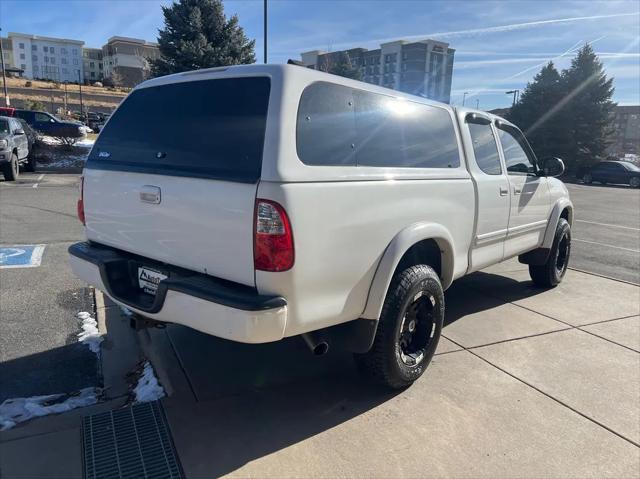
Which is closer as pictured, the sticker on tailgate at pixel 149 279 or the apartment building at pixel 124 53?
the sticker on tailgate at pixel 149 279

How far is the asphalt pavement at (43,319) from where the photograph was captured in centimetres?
341

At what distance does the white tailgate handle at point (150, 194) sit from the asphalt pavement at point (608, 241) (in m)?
6.47

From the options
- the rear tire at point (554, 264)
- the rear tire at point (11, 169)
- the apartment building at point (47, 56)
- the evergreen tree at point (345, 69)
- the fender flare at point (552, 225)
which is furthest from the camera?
the apartment building at point (47, 56)

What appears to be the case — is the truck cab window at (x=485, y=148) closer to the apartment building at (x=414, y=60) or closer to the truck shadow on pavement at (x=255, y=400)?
the truck shadow on pavement at (x=255, y=400)

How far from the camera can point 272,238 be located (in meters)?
2.42

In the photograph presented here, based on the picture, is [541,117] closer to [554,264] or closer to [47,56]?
[554,264]

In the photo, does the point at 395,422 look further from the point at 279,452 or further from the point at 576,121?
the point at 576,121

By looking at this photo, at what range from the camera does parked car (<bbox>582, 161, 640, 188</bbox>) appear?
2908 cm

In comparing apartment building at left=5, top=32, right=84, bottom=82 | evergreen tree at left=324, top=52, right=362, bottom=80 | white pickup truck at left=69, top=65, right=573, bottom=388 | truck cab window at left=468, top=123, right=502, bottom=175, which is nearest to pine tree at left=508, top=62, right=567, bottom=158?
evergreen tree at left=324, top=52, right=362, bottom=80

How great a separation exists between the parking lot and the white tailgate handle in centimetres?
125

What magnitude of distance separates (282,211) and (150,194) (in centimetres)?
96

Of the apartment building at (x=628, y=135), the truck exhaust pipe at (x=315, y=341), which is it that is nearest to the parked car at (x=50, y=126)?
the truck exhaust pipe at (x=315, y=341)

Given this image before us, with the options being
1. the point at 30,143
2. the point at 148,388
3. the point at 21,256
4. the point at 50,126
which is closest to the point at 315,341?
the point at 148,388

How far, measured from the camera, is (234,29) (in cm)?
2162
